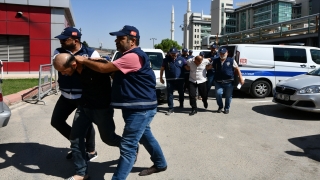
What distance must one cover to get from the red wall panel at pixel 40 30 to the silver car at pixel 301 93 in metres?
16.4

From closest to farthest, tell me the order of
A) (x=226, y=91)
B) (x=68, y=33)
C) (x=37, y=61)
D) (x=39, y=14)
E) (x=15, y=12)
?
(x=68, y=33) < (x=226, y=91) < (x=15, y=12) < (x=39, y=14) < (x=37, y=61)

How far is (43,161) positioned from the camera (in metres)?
4.46

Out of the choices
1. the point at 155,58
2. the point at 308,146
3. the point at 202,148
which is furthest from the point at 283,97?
the point at 155,58

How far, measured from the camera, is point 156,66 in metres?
9.88

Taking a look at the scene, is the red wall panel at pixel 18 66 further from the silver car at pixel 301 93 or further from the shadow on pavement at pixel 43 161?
the silver car at pixel 301 93

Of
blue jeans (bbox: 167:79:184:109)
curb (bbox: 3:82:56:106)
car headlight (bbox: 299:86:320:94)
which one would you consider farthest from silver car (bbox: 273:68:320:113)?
curb (bbox: 3:82:56:106)

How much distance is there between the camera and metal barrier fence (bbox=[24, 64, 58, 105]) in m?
9.90

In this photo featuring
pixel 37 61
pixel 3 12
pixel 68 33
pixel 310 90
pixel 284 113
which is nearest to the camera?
pixel 68 33

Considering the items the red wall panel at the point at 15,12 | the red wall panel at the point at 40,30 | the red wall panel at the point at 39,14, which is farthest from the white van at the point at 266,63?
the red wall panel at the point at 15,12

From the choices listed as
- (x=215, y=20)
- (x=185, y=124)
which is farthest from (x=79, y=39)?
(x=215, y=20)

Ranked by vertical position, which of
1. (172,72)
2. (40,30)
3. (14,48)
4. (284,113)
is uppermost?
(40,30)

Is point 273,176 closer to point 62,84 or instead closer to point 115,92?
point 115,92

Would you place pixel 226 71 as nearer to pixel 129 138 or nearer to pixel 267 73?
pixel 267 73

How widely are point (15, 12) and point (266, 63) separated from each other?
16.1 m
